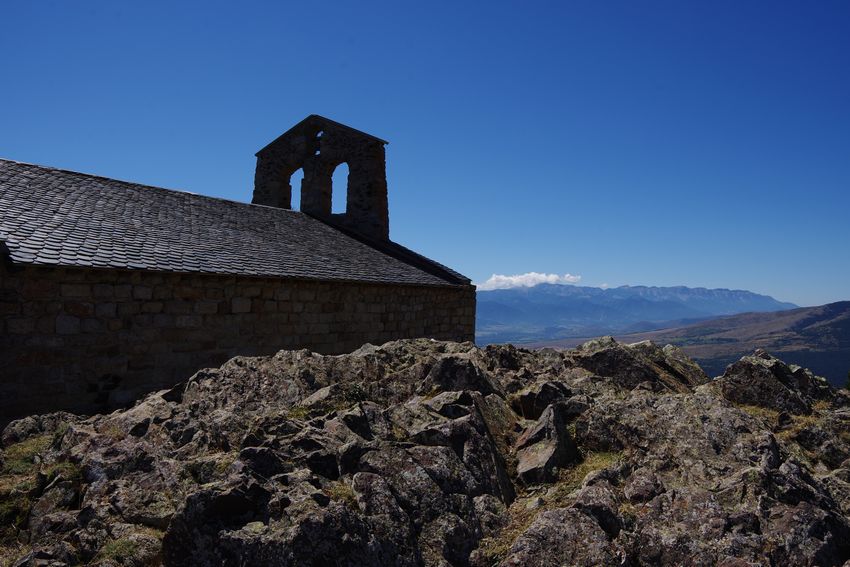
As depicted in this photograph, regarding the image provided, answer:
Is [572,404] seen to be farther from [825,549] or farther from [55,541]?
[55,541]

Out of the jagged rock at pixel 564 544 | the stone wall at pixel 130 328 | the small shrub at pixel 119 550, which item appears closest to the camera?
the jagged rock at pixel 564 544

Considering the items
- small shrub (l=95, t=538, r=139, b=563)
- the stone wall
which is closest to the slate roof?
the stone wall

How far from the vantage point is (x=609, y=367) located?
22.8 ft

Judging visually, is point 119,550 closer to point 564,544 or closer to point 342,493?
point 342,493

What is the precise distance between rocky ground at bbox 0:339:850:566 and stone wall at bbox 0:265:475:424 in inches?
124

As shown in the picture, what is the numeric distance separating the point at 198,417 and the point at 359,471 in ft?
6.40

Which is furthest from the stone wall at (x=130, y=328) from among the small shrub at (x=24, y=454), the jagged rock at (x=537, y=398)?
the jagged rock at (x=537, y=398)

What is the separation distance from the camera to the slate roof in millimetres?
9375

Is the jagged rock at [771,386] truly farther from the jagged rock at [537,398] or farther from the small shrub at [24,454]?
the small shrub at [24,454]

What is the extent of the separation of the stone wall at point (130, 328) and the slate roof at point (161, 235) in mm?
320

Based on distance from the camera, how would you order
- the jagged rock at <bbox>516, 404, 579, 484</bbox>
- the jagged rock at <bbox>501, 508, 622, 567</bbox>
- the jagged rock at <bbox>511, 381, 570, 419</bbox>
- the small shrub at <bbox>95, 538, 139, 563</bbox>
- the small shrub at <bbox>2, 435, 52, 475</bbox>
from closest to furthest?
1. the jagged rock at <bbox>501, 508, 622, 567</bbox>
2. the small shrub at <bbox>95, 538, 139, 563</bbox>
3. the jagged rock at <bbox>516, 404, 579, 484</bbox>
4. the small shrub at <bbox>2, 435, 52, 475</bbox>
5. the jagged rock at <bbox>511, 381, 570, 419</bbox>

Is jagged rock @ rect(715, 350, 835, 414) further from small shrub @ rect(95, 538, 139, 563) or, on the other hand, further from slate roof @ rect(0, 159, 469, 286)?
slate roof @ rect(0, 159, 469, 286)

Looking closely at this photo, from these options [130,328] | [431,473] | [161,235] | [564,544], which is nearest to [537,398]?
[431,473]

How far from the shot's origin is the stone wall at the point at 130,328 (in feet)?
27.9
